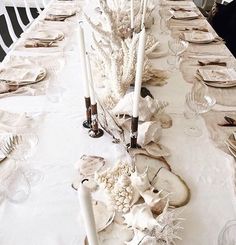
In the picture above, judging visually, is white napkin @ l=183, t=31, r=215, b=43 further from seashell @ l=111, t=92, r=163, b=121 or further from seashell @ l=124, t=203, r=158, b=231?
seashell @ l=124, t=203, r=158, b=231

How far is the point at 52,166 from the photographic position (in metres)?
0.75

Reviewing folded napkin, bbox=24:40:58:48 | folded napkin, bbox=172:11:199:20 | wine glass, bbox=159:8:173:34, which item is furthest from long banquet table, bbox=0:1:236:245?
folded napkin, bbox=172:11:199:20

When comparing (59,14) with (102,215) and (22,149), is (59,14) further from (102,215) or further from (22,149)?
(102,215)

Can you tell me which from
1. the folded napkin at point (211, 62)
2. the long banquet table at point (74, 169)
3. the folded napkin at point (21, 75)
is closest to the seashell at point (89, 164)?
the long banquet table at point (74, 169)

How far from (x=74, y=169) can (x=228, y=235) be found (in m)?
0.40

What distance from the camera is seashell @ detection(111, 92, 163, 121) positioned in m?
0.86

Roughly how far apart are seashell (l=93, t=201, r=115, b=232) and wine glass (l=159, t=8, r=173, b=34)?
4.37 ft

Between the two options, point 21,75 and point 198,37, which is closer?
point 21,75

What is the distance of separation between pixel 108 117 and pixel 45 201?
326 mm

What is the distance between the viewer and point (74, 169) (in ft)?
2.43

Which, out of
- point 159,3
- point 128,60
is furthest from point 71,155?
point 159,3

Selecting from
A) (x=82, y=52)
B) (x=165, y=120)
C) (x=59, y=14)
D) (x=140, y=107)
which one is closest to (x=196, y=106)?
(x=165, y=120)

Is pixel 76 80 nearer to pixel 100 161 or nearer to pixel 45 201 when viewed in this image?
pixel 100 161

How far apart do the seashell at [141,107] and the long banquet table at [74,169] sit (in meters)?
0.08
